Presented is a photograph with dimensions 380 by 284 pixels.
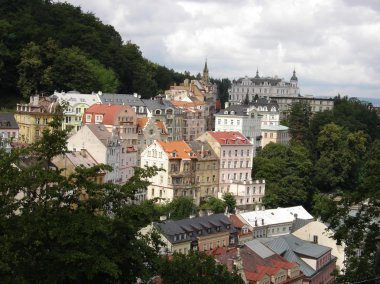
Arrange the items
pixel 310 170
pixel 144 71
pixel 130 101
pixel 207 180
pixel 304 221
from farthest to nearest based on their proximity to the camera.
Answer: pixel 144 71 → pixel 310 170 → pixel 130 101 → pixel 207 180 → pixel 304 221

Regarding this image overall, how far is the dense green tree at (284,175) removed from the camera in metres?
86.6

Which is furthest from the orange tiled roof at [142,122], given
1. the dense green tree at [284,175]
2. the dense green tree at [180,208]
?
the dense green tree at [284,175]

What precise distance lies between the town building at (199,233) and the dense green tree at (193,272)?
23580 millimetres

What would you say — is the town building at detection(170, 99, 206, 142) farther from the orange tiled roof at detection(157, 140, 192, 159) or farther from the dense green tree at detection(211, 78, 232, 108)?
the dense green tree at detection(211, 78, 232, 108)

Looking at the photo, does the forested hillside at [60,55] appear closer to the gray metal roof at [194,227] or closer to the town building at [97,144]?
the town building at [97,144]

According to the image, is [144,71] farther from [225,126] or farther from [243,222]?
[243,222]

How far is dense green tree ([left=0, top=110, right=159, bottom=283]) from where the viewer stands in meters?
18.4

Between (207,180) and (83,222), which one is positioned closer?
(83,222)

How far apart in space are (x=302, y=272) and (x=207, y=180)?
2542cm

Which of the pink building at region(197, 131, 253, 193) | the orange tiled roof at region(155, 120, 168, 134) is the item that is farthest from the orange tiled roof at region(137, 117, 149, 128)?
the pink building at region(197, 131, 253, 193)

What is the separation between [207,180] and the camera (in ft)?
267

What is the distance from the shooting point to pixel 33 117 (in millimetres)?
78250

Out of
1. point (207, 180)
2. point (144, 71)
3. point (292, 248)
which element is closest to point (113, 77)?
point (144, 71)

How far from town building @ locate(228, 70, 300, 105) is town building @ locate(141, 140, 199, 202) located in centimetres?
9733
